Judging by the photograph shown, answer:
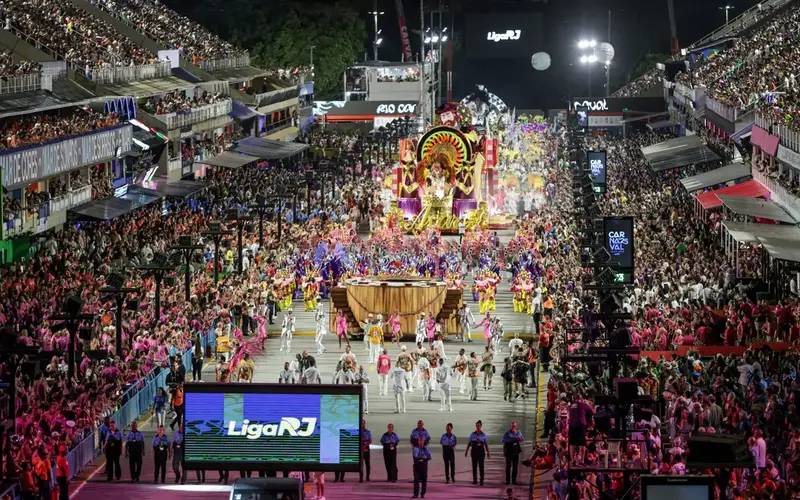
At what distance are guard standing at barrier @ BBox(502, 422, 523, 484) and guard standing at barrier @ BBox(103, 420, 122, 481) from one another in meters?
6.62

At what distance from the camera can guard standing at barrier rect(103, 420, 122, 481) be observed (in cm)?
3064

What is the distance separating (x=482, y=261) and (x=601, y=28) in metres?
107

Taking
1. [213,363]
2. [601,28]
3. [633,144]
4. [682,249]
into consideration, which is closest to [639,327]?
[213,363]

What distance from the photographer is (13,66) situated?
197 feet

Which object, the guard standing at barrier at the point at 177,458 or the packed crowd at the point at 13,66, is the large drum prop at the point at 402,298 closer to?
the guard standing at barrier at the point at 177,458

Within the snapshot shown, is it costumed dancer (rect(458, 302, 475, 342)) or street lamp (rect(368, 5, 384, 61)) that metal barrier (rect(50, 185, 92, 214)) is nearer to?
costumed dancer (rect(458, 302, 475, 342))

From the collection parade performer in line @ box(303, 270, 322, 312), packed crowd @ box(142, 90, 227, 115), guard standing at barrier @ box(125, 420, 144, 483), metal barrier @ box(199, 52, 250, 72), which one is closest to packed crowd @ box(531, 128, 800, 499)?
guard standing at barrier @ box(125, 420, 144, 483)

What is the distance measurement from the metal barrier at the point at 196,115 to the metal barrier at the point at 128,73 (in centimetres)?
232

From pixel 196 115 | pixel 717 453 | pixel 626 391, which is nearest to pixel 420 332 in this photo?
pixel 626 391

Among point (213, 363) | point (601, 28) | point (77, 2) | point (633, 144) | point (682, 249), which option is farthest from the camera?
point (601, 28)

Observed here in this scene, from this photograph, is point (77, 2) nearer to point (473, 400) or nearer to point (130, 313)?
point (130, 313)

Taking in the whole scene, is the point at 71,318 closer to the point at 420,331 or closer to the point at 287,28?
the point at 420,331

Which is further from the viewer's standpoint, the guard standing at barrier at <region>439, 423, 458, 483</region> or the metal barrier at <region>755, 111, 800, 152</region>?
the metal barrier at <region>755, 111, 800, 152</region>

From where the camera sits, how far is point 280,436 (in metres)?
25.6
